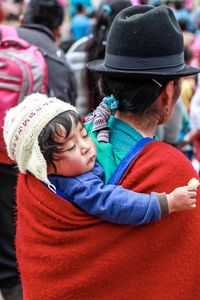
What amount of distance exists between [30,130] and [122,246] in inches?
19.4

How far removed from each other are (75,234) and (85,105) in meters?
2.72

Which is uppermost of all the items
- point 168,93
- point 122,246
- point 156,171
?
point 168,93

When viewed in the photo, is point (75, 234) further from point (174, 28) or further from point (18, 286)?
point (18, 286)

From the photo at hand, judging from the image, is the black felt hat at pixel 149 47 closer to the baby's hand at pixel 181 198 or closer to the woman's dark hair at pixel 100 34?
the baby's hand at pixel 181 198

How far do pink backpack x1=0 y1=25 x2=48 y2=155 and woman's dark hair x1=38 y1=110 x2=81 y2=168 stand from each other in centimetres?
121

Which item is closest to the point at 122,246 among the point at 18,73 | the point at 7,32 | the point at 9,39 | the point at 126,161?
the point at 126,161

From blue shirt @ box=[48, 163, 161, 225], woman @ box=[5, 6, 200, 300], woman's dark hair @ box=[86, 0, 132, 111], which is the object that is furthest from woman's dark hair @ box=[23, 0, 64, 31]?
blue shirt @ box=[48, 163, 161, 225]

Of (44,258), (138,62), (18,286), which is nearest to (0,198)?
(18,286)

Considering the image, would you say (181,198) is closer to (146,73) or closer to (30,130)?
(146,73)

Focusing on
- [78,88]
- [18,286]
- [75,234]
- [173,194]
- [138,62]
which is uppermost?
[138,62]

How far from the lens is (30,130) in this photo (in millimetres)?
1914

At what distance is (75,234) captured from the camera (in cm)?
191

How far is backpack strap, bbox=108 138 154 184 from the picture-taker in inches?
75.2

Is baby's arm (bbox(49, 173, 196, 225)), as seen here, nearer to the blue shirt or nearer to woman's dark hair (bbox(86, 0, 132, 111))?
the blue shirt
